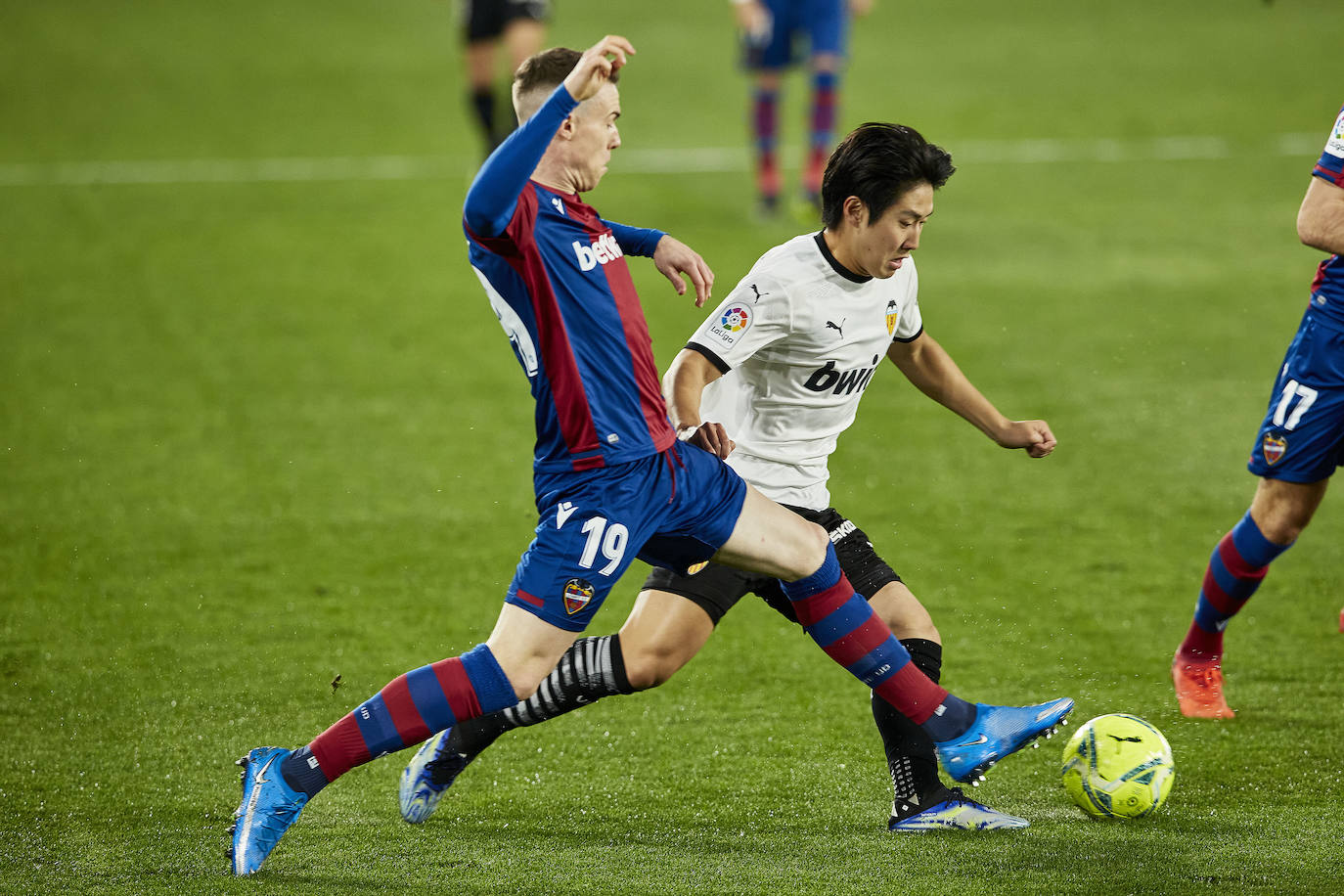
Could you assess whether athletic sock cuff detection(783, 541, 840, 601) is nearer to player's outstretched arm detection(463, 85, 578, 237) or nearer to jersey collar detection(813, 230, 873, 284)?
jersey collar detection(813, 230, 873, 284)

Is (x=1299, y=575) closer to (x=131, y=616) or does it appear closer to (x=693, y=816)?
(x=693, y=816)

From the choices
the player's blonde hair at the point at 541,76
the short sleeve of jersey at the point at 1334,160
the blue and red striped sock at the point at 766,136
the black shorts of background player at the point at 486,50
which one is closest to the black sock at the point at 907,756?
the player's blonde hair at the point at 541,76

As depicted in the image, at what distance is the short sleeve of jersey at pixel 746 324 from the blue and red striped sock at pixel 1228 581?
160 centimetres

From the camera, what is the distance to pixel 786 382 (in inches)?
153

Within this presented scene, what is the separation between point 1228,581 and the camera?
4.50m

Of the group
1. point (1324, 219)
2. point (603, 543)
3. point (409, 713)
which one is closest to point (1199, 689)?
point (1324, 219)

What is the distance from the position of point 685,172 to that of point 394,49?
6.40m

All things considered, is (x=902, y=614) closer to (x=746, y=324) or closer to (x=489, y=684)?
(x=746, y=324)

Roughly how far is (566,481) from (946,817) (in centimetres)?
121

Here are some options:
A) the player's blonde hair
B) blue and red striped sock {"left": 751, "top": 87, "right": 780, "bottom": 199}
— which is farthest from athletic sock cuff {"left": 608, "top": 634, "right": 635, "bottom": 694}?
blue and red striped sock {"left": 751, "top": 87, "right": 780, "bottom": 199}

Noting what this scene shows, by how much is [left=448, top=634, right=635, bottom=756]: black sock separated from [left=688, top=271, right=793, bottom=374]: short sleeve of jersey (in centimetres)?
76

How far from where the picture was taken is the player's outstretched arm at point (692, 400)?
3.64 metres

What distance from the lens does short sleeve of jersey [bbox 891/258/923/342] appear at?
397cm

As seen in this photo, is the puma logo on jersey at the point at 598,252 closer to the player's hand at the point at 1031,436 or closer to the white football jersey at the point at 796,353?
the white football jersey at the point at 796,353
